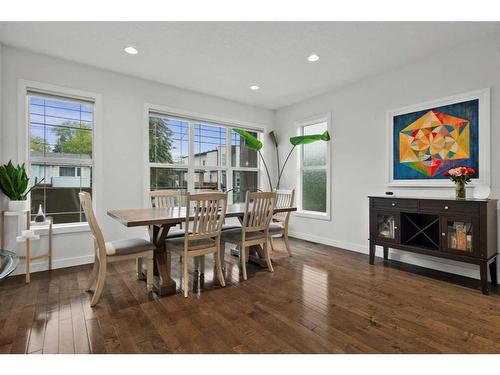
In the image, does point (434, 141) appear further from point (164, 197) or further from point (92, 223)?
point (92, 223)

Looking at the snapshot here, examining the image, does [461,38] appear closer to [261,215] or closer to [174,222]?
[261,215]

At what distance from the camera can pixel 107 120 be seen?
149 inches

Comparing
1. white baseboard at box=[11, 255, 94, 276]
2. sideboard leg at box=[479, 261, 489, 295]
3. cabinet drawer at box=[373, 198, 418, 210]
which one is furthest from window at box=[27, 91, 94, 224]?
sideboard leg at box=[479, 261, 489, 295]

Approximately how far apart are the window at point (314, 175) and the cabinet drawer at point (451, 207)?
5.74 ft

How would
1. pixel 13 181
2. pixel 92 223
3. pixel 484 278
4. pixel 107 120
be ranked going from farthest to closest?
pixel 107 120 → pixel 13 181 → pixel 484 278 → pixel 92 223

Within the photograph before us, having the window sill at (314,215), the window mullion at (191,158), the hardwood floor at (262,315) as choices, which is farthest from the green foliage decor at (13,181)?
the window sill at (314,215)

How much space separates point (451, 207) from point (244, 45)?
289 cm

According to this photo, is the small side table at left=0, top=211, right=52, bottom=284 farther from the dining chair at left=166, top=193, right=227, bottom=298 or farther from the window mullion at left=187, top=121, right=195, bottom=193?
the window mullion at left=187, top=121, right=195, bottom=193

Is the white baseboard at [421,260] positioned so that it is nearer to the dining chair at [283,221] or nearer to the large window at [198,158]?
the dining chair at [283,221]

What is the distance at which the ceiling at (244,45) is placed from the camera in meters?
2.74

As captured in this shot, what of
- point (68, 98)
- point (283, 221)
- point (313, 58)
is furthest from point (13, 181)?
point (313, 58)

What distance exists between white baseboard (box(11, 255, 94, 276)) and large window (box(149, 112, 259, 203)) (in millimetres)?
1373

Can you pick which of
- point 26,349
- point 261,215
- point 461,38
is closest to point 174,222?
point 261,215
